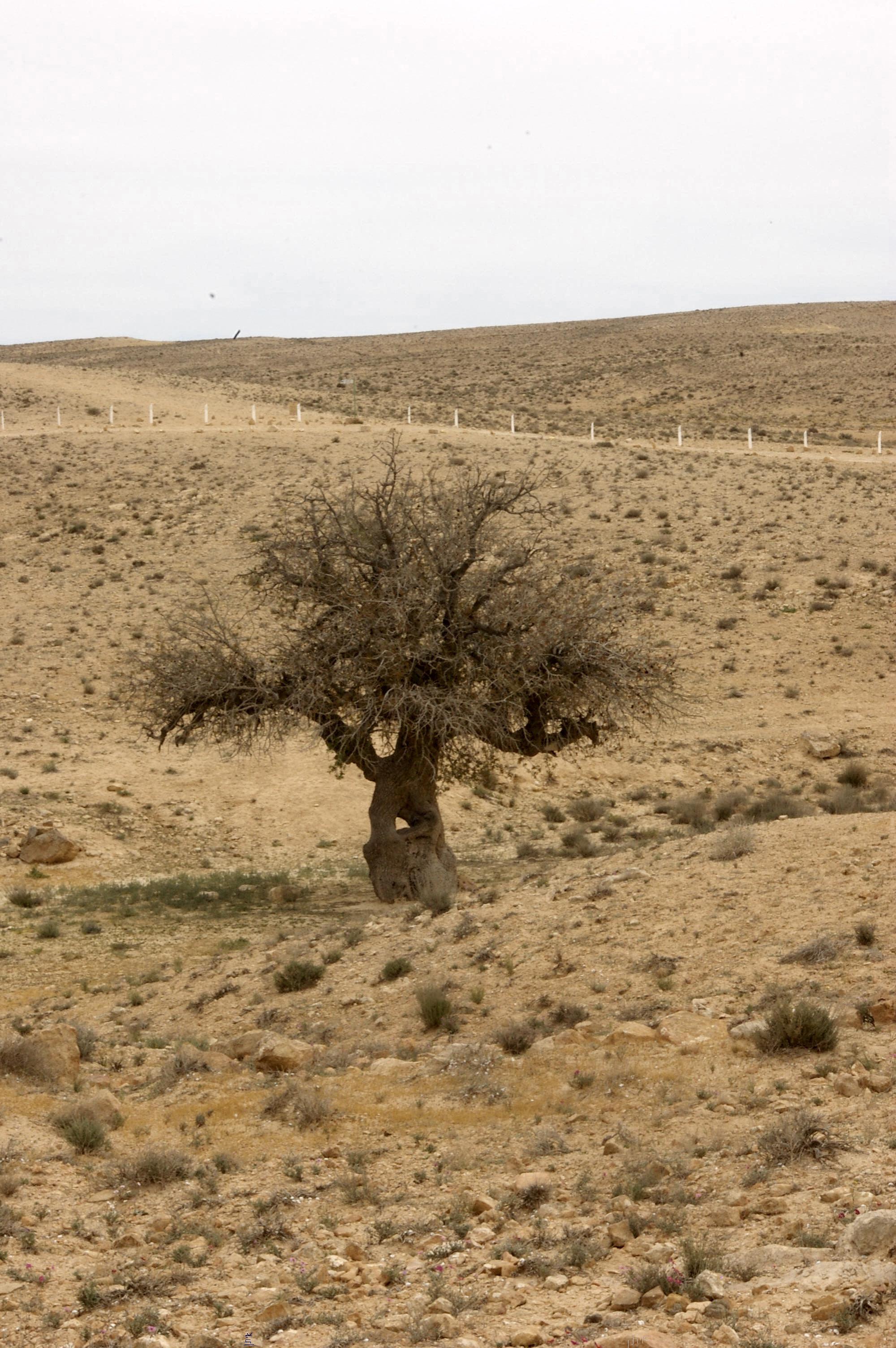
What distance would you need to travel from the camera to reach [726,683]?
29.8 m

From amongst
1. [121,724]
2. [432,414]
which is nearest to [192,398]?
[432,414]

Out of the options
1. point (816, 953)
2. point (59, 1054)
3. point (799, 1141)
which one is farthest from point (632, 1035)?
point (59, 1054)

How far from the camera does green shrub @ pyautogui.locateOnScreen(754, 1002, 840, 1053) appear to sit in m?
8.58

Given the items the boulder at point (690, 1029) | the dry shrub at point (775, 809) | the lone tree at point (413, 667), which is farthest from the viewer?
the dry shrub at point (775, 809)

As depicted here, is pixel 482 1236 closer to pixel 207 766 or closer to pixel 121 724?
pixel 207 766

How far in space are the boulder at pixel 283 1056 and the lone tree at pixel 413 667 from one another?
5534 mm

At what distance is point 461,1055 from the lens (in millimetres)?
10016

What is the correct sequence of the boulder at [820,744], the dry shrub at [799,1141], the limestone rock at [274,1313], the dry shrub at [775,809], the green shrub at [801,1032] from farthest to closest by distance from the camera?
the boulder at [820,744], the dry shrub at [775,809], the green shrub at [801,1032], the dry shrub at [799,1141], the limestone rock at [274,1313]

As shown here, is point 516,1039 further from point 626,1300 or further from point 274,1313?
point 626,1300

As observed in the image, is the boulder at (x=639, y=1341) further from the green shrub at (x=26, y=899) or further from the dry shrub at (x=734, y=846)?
the green shrub at (x=26, y=899)

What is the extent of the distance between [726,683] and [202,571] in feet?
49.1

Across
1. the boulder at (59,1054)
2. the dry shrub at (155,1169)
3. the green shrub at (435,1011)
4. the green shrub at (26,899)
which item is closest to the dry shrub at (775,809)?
the green shrub at (435,1011)

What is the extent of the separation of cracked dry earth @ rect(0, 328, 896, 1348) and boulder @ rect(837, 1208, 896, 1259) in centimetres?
2

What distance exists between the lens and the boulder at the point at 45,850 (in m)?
19.3
